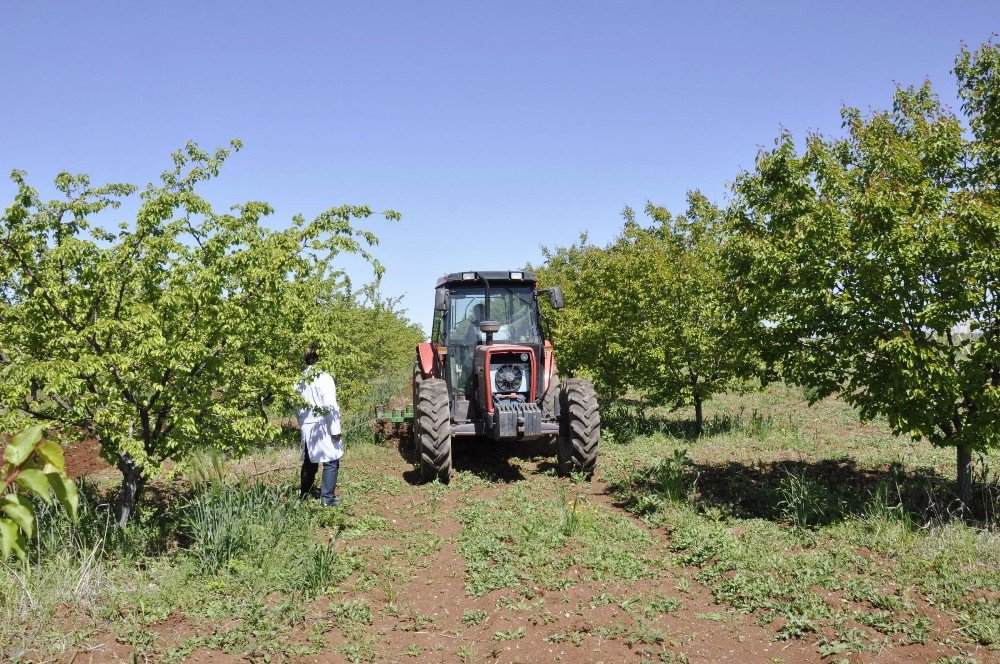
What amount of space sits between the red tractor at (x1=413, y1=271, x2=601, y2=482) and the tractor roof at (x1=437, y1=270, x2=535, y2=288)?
0.05 feet

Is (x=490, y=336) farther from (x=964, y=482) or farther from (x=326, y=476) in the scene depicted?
(x=964, y=482)

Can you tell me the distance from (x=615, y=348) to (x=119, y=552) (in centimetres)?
808

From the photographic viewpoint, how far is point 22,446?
1.46m

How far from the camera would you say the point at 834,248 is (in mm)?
5883

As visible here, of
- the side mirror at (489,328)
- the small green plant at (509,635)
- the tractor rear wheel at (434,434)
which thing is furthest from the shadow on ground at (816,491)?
the small green plant at (509,635)

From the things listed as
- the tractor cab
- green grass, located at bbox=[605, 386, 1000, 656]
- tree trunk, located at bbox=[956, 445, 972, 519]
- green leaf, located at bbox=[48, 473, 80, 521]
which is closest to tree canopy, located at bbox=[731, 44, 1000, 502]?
tree trunk, located at bbox=[956, 445, 972, 519]

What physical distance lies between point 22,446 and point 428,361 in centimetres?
786

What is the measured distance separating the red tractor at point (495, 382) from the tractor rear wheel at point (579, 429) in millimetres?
12

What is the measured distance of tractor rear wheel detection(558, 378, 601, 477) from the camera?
771 cm

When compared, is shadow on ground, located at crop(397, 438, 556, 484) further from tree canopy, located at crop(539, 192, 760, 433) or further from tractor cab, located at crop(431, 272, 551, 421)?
tree canopy, located at crop(539, 192, 760, 433)

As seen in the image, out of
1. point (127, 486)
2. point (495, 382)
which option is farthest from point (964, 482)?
point (127, 486)

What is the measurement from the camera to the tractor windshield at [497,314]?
8773 mm

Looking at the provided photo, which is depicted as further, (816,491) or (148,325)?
(816,491)

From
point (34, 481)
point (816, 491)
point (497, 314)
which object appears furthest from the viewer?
point (497, 314)
